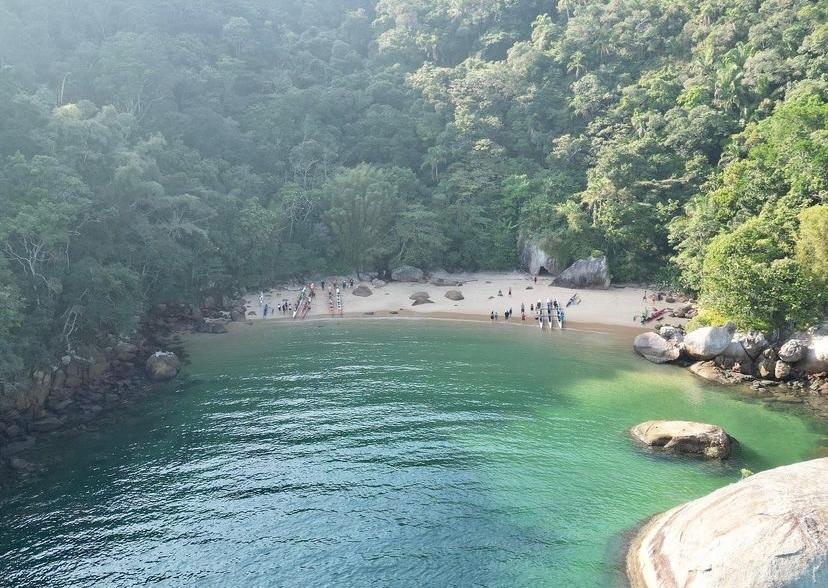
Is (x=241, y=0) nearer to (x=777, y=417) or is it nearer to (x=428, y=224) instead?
(x=428, y=224)

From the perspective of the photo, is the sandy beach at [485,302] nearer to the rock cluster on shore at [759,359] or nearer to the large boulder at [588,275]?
the large boulder at [588,275]

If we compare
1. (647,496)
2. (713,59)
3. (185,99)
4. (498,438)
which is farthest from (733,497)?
(185,99)

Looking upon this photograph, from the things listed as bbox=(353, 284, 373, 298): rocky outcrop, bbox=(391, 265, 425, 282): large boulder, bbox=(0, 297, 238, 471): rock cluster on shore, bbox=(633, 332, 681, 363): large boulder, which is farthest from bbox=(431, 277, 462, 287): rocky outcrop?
bbox=(0, 297, 238, 471): rock cluster on shore

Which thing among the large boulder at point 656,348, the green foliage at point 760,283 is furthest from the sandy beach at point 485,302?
the green foliage at point 760,283

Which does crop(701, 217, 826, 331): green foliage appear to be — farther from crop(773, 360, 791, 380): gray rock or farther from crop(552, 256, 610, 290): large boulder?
crop(552, 256, 610, 290): large boulder

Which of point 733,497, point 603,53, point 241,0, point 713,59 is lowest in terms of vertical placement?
point 733,497

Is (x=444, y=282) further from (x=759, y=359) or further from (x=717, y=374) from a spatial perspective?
(x=759, y=359)

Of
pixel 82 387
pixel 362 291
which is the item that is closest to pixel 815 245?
pixel 362 291
